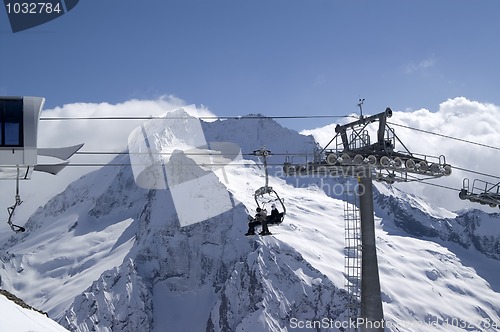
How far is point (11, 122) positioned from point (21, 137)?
584 millimetres

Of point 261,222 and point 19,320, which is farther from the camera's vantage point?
point 261,222

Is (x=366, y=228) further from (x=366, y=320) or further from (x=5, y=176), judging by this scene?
(x=5, y=176)

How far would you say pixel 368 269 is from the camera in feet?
89.6

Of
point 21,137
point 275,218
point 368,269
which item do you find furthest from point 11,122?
point 368,269

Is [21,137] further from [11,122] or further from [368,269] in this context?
[368,269]

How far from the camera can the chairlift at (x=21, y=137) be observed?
72.4 ft

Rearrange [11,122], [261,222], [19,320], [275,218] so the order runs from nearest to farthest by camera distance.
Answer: [19,320]
[11,122]
[261,222]
[275,218]

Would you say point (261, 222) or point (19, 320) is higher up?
point (261, 222)

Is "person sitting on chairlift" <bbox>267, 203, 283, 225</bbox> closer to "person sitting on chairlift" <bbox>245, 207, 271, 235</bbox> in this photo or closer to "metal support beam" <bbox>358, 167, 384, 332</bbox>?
"person sitting on chairlift" <bbox>245, 207, 271, 235</bbox>

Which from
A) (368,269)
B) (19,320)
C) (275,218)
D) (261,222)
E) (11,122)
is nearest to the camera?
(19,320)

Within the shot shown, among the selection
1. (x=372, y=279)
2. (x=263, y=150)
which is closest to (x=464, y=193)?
(x=372, y=279)

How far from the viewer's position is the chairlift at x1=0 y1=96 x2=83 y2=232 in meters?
22.1

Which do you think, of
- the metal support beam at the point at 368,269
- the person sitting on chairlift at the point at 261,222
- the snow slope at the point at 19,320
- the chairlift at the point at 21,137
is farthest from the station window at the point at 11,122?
→ the metal support beam at the point at 368,269

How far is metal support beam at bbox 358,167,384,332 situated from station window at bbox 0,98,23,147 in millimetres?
13220
